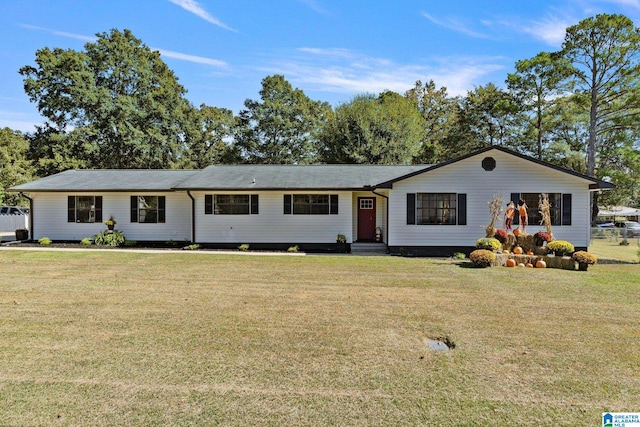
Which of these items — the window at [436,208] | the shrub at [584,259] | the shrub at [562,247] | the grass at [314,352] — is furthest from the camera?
the window at [436,208]

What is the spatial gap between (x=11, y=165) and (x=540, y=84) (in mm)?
46519

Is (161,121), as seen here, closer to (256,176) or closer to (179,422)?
(256,176)

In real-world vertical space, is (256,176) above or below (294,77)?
below

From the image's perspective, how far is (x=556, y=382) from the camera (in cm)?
373

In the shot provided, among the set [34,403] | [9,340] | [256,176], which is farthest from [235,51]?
[34,403]

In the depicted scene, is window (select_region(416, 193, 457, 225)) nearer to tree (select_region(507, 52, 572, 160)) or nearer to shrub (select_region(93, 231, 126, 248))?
shrub (select_region(93, 231, 126, 248))

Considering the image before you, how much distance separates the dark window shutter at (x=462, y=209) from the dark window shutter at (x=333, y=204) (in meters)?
4.83

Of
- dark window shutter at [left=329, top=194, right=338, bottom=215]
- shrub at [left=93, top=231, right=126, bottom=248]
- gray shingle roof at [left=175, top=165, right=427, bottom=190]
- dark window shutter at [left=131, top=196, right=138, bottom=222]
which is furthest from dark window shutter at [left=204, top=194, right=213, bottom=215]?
dark window shutter at [left=329, top=194, right=338, bottom=215]

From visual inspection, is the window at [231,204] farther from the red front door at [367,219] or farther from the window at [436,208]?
the window at [436,208]

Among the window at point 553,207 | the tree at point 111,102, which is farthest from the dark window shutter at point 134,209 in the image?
the window at point 553,207

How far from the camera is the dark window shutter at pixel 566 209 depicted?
13703 millimetres

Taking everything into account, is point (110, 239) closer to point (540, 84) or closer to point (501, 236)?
point (501, 236)

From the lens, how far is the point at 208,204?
15602 millimetres

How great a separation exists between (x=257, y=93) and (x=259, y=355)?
33.1 meters
